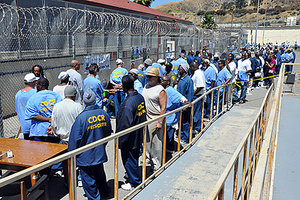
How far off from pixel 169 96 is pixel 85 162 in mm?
2490

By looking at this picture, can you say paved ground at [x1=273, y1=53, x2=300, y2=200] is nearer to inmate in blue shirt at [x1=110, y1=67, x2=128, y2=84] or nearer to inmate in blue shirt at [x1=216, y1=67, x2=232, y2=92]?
inmate in blue shirt at [x1=216, y1=67, x2=232, y2=92]

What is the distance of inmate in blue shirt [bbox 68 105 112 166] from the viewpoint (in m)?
3.91

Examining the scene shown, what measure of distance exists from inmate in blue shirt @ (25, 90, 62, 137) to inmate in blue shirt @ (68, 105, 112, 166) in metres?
1.07

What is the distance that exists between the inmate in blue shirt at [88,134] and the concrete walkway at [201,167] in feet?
3.11

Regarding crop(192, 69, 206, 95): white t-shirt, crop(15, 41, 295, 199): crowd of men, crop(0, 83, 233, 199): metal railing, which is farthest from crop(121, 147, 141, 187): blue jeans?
crop(192, 69, 206, 95): white t-shirt

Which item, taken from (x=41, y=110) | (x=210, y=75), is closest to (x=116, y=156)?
(x=41, y=110)

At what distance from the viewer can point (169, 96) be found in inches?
231

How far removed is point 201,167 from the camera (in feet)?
17.9

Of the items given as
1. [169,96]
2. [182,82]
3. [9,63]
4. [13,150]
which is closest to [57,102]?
[13,150]

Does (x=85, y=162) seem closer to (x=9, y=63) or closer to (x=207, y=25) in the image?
(x=9, y=63)

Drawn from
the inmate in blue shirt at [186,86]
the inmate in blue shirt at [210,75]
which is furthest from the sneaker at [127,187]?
the inmate in blue shirt at [210,75]

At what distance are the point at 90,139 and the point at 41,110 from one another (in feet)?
4.18

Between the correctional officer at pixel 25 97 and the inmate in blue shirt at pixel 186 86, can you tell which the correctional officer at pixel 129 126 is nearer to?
the correctional officer at pixel 25 97

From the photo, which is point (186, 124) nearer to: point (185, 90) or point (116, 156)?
point (185, 90)
